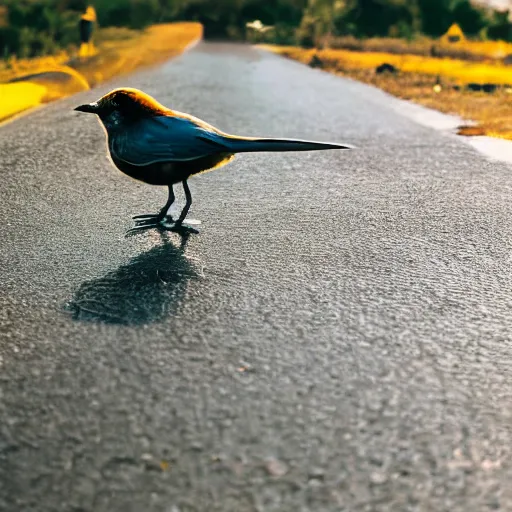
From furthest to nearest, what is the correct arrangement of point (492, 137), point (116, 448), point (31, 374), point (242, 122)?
point (242, 122) → point (492, 137) → point (31, 374) → point (116, 448)

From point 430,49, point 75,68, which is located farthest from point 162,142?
point 430,49

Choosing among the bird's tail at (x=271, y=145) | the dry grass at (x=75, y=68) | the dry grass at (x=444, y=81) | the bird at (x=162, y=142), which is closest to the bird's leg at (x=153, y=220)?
the bird at (x=162, y=142)

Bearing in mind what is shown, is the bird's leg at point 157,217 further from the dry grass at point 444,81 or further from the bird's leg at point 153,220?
the dry grass at point 444,81

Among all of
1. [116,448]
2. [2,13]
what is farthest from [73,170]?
[2,13]

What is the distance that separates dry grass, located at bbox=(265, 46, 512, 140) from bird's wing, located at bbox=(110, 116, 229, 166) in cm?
514

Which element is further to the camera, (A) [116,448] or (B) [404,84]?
(B) [404,84]

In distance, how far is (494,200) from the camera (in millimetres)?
6031

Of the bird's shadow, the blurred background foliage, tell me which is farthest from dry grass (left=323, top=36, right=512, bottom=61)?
the bird's shadow

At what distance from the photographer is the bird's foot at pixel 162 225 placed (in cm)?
513

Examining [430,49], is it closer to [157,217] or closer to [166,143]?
[157,217]

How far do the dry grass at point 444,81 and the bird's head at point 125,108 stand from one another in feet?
17.2

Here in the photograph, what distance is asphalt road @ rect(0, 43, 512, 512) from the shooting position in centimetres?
248

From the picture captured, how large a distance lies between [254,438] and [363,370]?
2.22 ft

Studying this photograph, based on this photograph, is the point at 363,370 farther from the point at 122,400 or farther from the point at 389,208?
the point at 389,208
